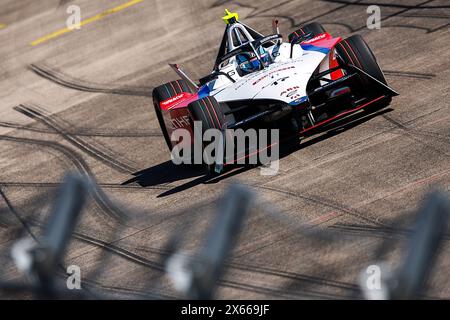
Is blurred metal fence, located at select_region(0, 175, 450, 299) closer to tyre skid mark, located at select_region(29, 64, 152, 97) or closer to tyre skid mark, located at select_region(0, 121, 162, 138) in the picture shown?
tyre skid mark, located at select_region(0, 121, 162, 138)

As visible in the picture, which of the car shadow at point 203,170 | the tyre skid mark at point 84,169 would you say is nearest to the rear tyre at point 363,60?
the car shadow at point 203,170

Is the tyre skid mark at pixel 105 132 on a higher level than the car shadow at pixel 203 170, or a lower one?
higher

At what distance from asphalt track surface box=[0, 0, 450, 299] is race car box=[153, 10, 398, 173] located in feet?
1.39

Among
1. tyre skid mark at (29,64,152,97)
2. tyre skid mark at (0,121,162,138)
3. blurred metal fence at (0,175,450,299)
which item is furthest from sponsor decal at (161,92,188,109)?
blurred metal fence at (0,175,450,299)

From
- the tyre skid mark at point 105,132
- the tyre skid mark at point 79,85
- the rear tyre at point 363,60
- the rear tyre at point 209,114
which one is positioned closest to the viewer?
the rear tyre at point 209,114

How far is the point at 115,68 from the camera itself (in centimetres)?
2030

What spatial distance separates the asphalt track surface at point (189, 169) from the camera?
652 centimetres

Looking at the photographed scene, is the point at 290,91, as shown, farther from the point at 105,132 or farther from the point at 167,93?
the point at 105,132

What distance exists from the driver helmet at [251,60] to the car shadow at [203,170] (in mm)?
1275

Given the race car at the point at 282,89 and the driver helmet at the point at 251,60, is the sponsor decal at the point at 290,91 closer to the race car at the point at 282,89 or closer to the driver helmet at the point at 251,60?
the race car at the point at 282,89

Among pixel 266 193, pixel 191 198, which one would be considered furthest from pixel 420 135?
pixel 191 198

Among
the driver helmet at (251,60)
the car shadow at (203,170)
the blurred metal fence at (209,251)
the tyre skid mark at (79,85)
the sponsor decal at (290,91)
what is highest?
the blurred metal fence at (209,251)

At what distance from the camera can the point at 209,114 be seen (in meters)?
11.9

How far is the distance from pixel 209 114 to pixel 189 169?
57.0 inches
